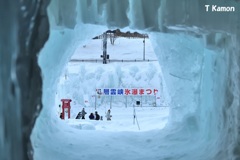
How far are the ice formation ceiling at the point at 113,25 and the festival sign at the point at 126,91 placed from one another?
11.7m

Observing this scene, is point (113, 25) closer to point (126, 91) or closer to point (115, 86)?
point (126, 91)

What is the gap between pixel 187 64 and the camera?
6523 mm

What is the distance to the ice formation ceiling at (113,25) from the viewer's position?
4.04 metres

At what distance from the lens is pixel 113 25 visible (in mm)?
4844

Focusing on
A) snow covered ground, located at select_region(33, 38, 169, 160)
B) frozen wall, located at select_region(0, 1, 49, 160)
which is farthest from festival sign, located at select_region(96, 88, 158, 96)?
frozen wall, located at select_region(0, 1, 49, 160)

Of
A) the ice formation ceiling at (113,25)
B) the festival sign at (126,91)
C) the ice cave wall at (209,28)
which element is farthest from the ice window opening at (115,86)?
the ice formation ceiling at (113,25)

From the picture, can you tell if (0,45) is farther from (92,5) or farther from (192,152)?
(192,152)

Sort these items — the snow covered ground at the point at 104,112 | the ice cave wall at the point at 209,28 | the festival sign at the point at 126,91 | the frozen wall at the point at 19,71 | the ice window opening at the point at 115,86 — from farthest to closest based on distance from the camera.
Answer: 1. the festival sign at the point at 126,91
2. the ice window opening at the point at 115,86
3. the snow covered ground at the point at 104,112
4. the ice cave wall at the point at 209,28
5. the frozen wall at the point at 19,71

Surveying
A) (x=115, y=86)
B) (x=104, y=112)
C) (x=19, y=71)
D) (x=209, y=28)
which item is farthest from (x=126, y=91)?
(x=19, y=71)

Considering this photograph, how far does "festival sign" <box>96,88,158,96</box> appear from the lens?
17594 millimetres

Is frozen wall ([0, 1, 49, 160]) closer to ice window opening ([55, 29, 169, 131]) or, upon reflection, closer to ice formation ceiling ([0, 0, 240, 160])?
ice formation ceiling ([0, 0, 240, 160])

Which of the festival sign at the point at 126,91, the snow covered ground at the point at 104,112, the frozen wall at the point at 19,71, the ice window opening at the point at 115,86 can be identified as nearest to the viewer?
the frozen wall at the point at 19,71

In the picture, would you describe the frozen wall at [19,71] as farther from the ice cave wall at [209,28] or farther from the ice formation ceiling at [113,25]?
the ice cave wall at [209,28]

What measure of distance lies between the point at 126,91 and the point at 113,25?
12.9 m
